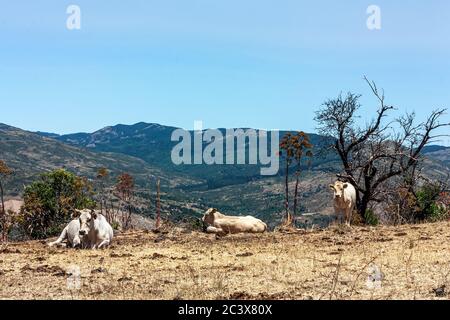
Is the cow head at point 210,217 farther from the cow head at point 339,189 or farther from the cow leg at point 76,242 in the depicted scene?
the cow leg at point 76,242

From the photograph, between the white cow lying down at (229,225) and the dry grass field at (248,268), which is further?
the white cow lying down at (229,225)

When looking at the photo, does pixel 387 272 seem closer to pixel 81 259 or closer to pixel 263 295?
pixel 263 295

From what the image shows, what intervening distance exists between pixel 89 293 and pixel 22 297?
48.5 inches

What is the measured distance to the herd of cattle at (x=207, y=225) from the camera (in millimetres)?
20094

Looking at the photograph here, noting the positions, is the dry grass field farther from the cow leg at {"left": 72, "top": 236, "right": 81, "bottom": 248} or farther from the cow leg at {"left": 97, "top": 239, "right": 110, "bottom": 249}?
the cow leg at {"left": 72, "top": 236, "right": 81, "bottom": 248}

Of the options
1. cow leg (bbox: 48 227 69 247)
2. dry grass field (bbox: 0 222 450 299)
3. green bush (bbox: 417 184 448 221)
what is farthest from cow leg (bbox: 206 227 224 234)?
green bush (bbox: 417 184 448 221)

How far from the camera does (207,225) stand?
25906 mm

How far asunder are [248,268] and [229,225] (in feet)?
37.0

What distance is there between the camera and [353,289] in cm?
1049

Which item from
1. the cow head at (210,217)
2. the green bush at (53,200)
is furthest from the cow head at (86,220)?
the green bush at (53,200)

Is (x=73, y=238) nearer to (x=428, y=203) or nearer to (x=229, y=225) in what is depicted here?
(x=229, y=225)

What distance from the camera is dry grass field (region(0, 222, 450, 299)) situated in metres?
10.8

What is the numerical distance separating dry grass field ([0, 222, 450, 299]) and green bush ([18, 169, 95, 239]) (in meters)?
34.9
